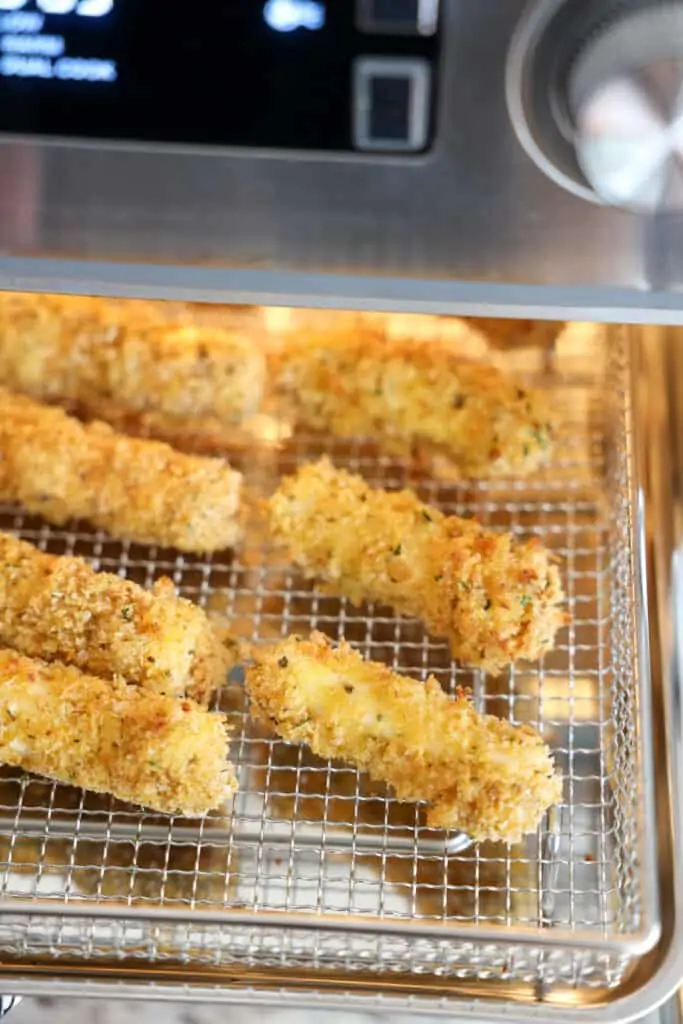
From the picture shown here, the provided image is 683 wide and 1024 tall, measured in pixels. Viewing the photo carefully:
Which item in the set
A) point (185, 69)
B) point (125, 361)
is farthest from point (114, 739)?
point (185, 69)

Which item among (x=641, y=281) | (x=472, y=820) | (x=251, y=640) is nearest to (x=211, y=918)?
(x=472, y=820)

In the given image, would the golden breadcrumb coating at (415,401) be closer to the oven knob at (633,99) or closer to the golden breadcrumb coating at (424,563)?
the golden breadcrumb coating at (424,563)

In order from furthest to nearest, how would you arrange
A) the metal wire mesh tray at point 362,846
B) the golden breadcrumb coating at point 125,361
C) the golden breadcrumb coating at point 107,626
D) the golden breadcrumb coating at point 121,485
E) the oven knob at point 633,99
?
1. the golden breadcrumb coating at point 125,361
2. the golden breadcrumb coating at point 121,485
3. the golden breadcrumb coating at point 107,626
4. the metal wire mesh tray at point 362,846
5. the oven knob at point 633,99

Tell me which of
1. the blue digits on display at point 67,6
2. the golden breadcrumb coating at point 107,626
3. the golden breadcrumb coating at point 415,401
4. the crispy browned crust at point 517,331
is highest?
the blue digits on display at point 67,6

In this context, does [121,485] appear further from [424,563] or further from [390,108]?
[390,108]

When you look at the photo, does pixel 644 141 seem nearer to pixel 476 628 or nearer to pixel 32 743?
pixel 476 628

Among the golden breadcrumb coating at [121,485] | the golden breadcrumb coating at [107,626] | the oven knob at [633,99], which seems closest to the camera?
the oven knob at [633,99]

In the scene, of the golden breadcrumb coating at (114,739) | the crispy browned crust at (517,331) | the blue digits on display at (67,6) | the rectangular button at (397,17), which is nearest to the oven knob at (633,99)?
the rectangular button at (397,17)
